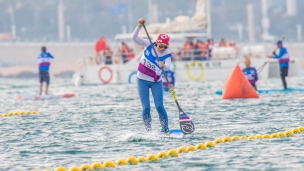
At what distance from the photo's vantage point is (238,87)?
27.7 m

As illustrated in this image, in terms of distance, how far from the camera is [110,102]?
2934 centimetres

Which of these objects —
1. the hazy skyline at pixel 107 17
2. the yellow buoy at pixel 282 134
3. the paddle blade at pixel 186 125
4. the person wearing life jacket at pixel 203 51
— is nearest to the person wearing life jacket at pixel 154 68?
the paddle blade at pixel 186 125

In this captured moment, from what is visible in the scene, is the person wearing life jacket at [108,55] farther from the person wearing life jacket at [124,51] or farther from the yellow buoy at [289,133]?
the yellow buoy at [289,133]

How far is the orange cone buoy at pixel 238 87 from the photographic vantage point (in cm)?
2748

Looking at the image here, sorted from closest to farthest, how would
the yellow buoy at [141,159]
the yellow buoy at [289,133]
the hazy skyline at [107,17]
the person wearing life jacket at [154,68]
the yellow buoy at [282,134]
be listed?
the yellow buoy at [141,159] → the yellow buoy at [282,134] → the yellow buoy at [289,133] → the person wearing life jacket at [154,68] → the hazy skyline at [107,17]

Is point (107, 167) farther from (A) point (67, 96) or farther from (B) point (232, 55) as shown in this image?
(B) point (232, 55)

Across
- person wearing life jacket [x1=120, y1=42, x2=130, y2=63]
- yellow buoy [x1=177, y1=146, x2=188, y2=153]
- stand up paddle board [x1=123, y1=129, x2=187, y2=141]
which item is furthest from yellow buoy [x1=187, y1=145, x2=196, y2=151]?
person wearing life jacket [x1=120, y1=42, x2=130, y2=63]

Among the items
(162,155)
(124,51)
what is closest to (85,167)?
(162,155)

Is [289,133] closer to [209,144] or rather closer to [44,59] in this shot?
[209,144]

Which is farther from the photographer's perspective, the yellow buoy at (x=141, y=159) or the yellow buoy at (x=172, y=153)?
the yellow buoy at (x=172, y=153)

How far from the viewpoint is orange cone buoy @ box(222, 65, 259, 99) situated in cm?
2748

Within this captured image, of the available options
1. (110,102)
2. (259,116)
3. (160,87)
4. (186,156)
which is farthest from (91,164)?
(110,102)

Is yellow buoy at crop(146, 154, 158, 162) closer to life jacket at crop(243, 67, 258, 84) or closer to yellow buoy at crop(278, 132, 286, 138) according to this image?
yellow buoy at crop(278, 132, 286, 138)

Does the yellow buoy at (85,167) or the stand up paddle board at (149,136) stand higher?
the stand up paddle board at (149,136)
